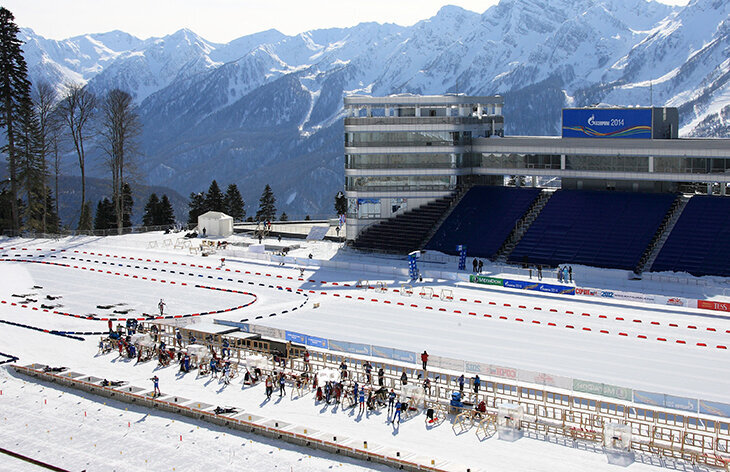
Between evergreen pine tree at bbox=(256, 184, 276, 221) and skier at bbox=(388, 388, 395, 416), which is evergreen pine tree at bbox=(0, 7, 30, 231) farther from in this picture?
skier at bbox=(388, 388, 395, 416)

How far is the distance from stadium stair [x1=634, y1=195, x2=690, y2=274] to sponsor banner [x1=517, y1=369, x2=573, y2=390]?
30.8 metres

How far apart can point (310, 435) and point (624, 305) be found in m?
33.7

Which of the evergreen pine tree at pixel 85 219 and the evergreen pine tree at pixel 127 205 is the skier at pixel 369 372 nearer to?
the evergreen pine tree at pixel 85 219

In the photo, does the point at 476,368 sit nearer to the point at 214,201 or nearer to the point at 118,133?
the point at 118,133

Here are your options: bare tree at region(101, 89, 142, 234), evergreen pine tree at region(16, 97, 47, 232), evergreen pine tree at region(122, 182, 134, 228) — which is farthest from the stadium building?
evergreen pine tree at region(122, 182, 134, 228)

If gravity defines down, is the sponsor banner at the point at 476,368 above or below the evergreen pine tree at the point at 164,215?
below

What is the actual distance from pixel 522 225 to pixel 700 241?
1710 cm

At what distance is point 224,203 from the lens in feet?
438

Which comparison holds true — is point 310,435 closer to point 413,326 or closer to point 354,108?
point 413,326

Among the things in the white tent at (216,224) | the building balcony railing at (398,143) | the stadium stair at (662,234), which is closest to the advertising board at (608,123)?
the stadium stair at (662,234)

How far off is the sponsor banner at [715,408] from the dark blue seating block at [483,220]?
3992 centimetres

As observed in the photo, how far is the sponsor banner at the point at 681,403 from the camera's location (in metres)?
40.9

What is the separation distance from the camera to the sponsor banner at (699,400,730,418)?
39.8m

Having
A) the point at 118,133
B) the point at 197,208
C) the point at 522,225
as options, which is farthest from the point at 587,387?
the point at 197,208
